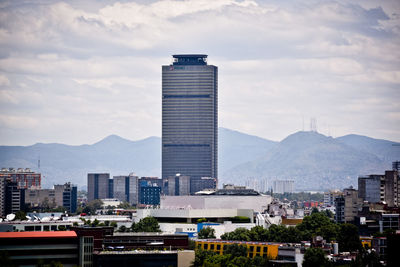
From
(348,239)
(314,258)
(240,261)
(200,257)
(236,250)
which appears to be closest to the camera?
(314,258)

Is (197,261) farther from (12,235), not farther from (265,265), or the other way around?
(12,235)

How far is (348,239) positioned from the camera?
625 feet

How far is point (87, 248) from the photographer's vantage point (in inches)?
5157

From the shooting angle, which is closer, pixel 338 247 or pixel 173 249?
pixel 173 249

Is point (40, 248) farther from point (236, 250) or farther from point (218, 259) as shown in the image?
point (236, 250)

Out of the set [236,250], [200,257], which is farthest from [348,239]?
[200,257]

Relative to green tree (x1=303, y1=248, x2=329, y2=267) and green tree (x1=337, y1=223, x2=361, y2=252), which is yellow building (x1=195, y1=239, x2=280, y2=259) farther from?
green tree (x1=337, y1=223, x2=361, y2=252)

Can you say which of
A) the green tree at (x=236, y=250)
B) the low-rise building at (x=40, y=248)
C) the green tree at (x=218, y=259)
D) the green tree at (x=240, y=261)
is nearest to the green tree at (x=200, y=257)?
the green tree at (x=218, y=259)

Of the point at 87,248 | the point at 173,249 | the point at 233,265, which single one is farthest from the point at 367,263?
the point at 87,248

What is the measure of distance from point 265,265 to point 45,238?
1588 inches

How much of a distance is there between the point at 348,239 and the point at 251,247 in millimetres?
22769

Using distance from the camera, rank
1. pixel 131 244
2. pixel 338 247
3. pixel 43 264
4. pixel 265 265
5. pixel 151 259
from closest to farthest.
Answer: pixel 43 264 → pixel 151 259 → pixel 131 244 → pixel 265 265 → pixel 338 247

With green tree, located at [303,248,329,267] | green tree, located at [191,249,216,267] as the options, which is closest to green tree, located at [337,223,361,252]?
green tree, located at [303,248,329,267]

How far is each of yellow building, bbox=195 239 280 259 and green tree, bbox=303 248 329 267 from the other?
1119 cm
